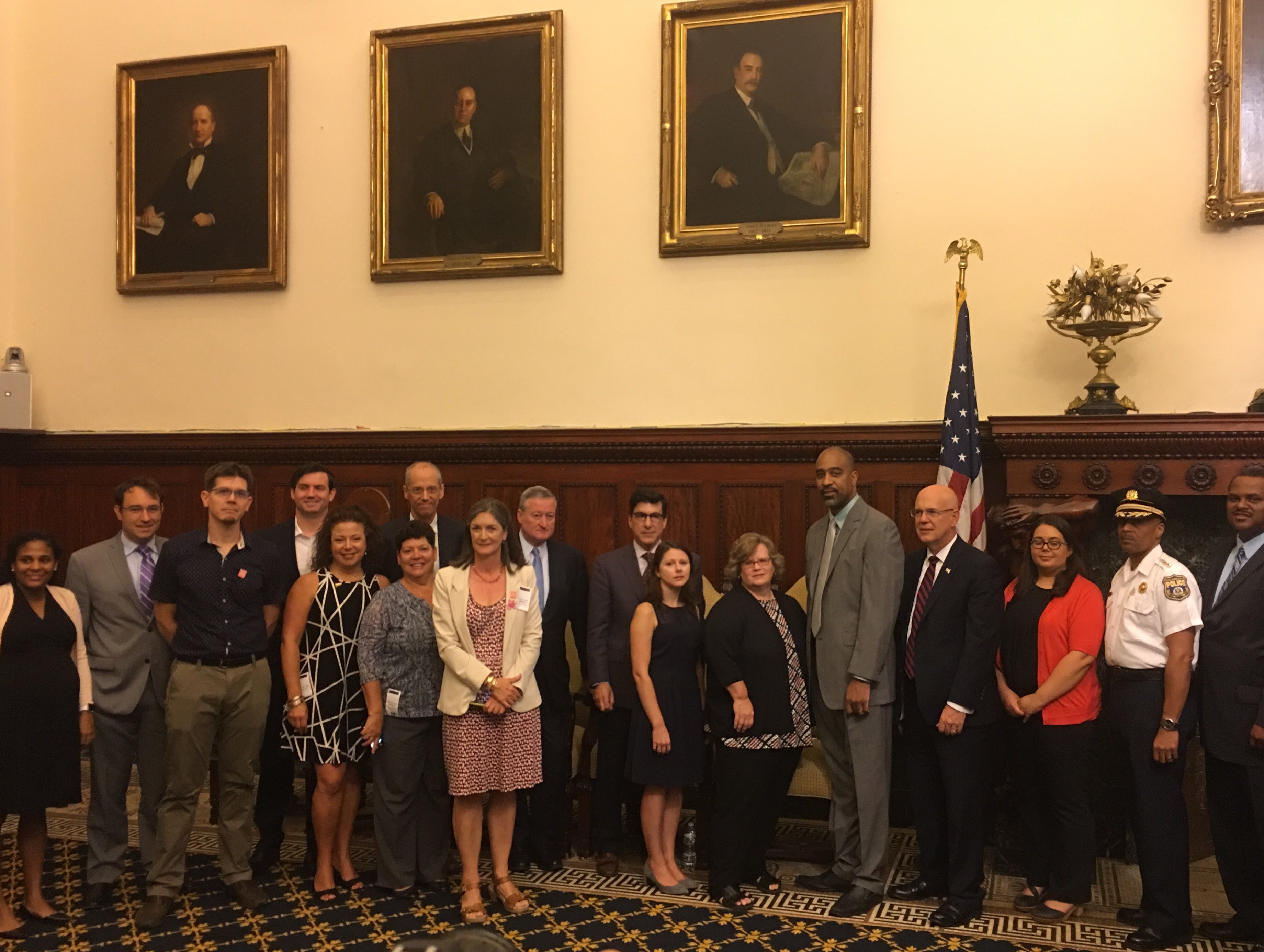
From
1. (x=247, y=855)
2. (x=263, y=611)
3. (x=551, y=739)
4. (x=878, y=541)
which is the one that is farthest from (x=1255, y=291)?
(x=247, y=855)

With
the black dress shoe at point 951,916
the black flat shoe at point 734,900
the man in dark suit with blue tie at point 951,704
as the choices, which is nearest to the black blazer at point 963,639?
the man in dark suit with blue tie at point 951,704

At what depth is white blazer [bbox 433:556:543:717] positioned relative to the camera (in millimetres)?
4625

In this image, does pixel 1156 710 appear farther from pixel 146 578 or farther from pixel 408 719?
pixel 146 578

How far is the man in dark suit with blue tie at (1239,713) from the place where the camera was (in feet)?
14.2

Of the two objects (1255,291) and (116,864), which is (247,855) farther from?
(1255,291)

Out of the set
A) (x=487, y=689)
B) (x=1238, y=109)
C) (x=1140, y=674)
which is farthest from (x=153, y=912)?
(x=1238, y=109)

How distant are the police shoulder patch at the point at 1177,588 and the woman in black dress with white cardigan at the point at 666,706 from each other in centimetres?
189

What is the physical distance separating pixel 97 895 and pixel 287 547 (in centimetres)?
164

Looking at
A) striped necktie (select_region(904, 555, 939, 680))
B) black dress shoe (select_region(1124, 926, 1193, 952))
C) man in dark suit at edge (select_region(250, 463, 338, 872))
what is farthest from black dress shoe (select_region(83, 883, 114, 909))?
black dress shoe (select_region(1124, 926, 1193, 952))

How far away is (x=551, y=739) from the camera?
17.2 feet

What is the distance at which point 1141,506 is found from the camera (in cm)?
463

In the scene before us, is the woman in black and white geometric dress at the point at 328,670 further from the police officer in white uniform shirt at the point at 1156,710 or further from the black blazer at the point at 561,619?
the police officer in white uniform shirt at the point at 1156,710

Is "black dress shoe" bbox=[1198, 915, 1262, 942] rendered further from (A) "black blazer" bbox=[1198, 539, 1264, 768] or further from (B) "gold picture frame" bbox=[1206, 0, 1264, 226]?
(B) "gold picture frame" bbox=[1206, 0, 1264, 226]

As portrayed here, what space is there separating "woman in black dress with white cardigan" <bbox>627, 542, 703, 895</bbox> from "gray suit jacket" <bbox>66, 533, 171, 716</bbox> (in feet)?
6.76
